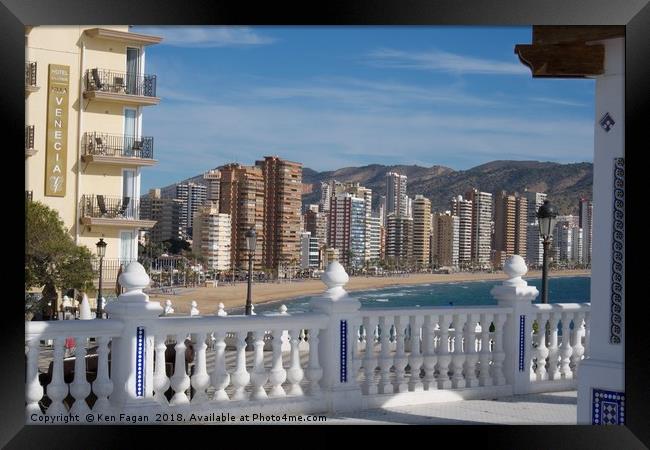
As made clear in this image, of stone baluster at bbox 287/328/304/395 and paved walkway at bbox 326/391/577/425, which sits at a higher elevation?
stone baluster at bbox 287/328/304/395

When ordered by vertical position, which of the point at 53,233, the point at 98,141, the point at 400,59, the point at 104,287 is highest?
the point at 400,59

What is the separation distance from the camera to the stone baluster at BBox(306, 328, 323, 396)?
587cm

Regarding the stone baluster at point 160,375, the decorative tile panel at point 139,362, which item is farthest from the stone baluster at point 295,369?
the decorative tile panel at point 139,362

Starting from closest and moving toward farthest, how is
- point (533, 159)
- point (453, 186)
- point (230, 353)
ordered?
point (230, 353), point (453, 186), point (533, 159)

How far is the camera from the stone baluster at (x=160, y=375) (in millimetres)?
5246

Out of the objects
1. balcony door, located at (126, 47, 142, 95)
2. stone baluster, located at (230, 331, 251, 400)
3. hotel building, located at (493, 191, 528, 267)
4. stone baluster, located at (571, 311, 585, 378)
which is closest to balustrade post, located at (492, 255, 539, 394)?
stone baluster, located at (571, 311, 585, 378)

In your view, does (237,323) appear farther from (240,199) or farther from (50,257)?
(240,199)

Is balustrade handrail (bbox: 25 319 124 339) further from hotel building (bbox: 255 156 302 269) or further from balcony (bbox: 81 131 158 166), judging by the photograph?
hotel building (bbox: 255 156 302 269)

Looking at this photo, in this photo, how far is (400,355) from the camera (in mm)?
6207

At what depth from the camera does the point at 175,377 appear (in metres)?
5.31

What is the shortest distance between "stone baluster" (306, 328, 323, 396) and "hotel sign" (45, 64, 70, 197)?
2762 cm
